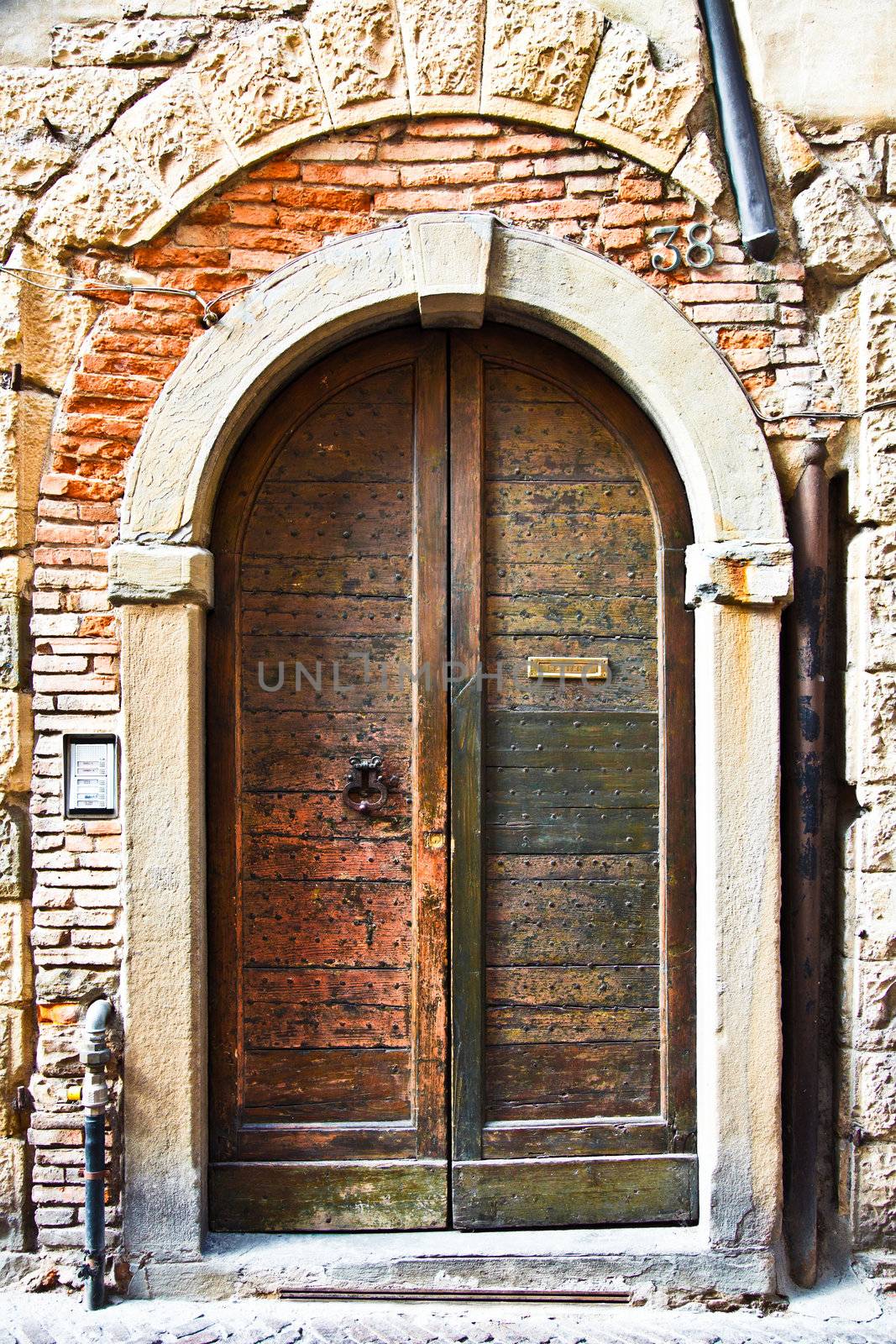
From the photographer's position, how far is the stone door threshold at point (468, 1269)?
2.80m

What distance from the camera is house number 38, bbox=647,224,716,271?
2.93 m

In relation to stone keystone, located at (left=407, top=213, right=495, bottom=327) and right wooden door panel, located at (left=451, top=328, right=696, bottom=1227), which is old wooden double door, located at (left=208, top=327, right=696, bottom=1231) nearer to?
right wooden door panel, located at (left=451, top=328, right=696, bottom=1227)

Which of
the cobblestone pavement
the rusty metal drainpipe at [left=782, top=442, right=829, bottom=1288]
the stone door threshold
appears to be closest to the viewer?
the cobblestone pavement

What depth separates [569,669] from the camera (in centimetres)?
306

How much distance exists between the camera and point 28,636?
290 cm

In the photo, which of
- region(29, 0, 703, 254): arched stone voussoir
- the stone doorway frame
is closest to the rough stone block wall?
region(29, 0, 703, 254): arched stone voussoir

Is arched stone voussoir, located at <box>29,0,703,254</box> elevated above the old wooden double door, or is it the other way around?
arched stone voussoir, located at <box>29,0,703,254</box>

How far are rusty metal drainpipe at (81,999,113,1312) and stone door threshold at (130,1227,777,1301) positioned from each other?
0.47 ft

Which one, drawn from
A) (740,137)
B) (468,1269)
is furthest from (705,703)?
(468,1269)

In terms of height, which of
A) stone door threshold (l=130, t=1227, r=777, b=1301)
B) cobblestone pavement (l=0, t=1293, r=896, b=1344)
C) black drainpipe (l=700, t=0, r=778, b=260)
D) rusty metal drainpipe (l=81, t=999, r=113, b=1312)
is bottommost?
cobblestone pavement (l=0, t=1293, r=896, b=1344)

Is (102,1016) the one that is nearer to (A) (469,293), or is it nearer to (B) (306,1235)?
(B) (306,1235)

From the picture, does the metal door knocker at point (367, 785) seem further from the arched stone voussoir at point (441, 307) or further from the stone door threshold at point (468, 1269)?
the stone door threshold at point (468, 1269)

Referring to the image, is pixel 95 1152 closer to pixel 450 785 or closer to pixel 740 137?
pixel 450 785

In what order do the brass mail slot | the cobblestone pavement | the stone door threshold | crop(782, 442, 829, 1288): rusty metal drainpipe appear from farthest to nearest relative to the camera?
the brass mail slot, crop(782, 442, 829, 1288): rusty metal drainpipe, the stone door threshold, the cobblestone pavement
